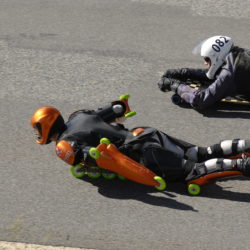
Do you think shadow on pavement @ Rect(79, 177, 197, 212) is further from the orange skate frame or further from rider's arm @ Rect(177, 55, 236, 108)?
rider's arm @ Rect(177, 55, 236, 108)

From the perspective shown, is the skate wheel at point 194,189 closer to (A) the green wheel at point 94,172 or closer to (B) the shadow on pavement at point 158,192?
(B) the shadow on pavement at point 158,192

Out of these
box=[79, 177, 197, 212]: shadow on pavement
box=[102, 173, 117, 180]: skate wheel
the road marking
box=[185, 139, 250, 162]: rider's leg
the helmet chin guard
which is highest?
the helmet chin guard

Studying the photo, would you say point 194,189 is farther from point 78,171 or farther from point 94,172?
point 78,171

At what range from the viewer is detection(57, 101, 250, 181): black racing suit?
8.57m

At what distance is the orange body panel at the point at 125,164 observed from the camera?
27.9 ft

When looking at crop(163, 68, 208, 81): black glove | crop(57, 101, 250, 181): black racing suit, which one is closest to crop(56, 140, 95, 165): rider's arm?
crop(57, 101, 250, 181): black racing suit

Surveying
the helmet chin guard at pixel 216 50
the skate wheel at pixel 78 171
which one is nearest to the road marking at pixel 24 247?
the skate wheel at pixel 78 171

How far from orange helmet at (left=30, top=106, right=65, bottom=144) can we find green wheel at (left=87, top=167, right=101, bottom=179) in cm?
62

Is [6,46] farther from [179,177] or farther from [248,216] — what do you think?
[248,216]

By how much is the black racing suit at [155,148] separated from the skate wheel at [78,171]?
0.25 meters

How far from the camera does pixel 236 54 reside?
10.2m

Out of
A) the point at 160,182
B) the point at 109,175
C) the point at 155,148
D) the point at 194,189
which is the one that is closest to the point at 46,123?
the point at 109,175

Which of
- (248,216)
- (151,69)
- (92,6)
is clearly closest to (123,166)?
(248,216)

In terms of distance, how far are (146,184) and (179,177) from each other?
391mm
